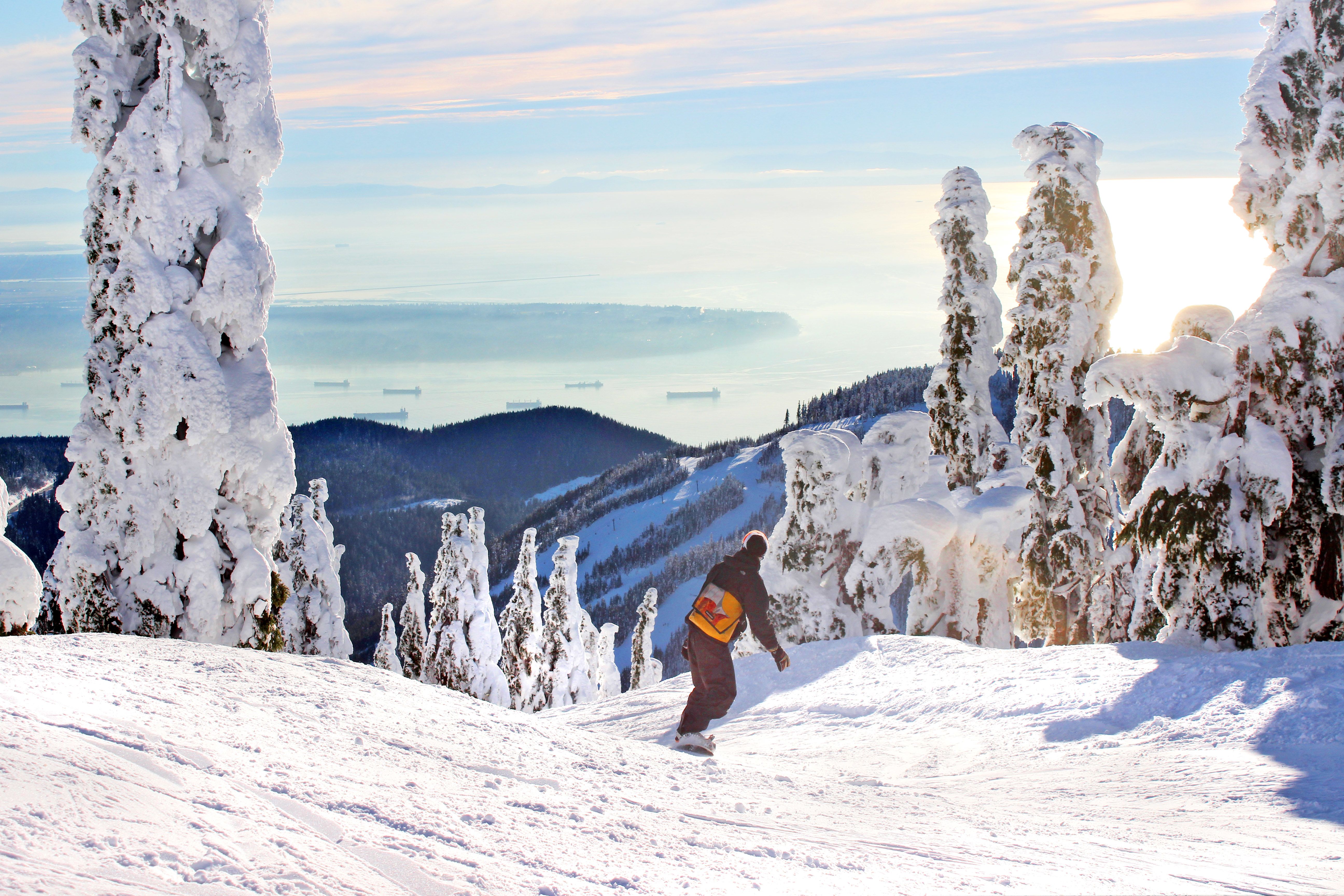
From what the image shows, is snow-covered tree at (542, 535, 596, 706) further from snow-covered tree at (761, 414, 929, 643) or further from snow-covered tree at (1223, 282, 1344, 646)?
snow-covered tree at (1223, 282, 1344, 646)

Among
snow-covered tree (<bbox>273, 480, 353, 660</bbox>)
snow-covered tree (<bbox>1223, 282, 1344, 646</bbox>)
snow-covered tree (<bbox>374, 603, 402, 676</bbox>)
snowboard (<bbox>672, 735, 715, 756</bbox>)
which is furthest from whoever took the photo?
snow-covered tree (<bbox>374, 603, 402, 676</bbox>)

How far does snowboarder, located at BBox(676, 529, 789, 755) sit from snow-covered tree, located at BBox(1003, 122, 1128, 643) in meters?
12.7

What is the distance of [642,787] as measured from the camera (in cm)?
601

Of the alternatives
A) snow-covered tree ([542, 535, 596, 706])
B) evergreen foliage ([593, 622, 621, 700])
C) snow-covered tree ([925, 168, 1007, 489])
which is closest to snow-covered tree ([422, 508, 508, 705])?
snow-covered tree ([542, 535, 596, 706])

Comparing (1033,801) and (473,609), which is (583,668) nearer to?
(473,609)

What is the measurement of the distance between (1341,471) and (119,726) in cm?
1148

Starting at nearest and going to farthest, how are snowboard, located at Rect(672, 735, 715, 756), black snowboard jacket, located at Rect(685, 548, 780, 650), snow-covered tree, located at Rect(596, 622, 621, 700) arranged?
snowboard, located at Rect(672, 735, 715, 756)
black snowboard jacket, located at Rect(685, 548, 780, 650)
snow-covered tree, located at Rect(596, 622, 621, 700)

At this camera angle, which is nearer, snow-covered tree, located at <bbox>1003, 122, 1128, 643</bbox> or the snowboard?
the snowboard

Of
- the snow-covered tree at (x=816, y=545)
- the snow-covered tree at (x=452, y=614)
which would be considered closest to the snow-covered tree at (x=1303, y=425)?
the snow-covered tree at (x=816, y=545)

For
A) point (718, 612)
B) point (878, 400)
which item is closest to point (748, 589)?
point (718, 612)

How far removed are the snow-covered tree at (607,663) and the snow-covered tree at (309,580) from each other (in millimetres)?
18885

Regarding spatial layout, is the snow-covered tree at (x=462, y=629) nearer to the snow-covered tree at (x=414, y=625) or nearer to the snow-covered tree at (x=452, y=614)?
the snow-covered tree at (x=452, y=614)

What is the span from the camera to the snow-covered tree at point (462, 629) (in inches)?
1292

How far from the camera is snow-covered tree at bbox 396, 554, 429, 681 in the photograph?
115 feet
